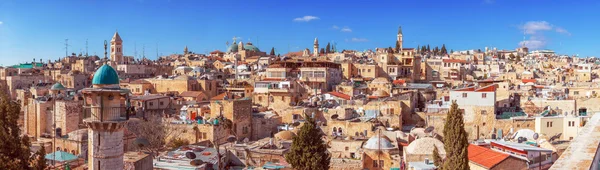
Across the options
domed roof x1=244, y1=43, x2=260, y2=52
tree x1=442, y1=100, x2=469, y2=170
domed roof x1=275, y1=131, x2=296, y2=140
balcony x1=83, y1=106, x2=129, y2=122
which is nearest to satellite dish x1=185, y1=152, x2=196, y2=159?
domed roof x1=275, y1=131, x2=296, y2=140

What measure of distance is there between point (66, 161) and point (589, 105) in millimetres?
24130

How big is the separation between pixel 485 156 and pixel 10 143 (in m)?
12.3

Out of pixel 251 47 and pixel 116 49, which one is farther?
pixel 251 47

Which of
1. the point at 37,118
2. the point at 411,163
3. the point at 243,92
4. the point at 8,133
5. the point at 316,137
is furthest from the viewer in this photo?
the point at 243,92

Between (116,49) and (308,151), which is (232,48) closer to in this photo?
(116,49)

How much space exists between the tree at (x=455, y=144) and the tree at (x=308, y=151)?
11.6ft

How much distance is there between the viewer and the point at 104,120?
11148 millimetres

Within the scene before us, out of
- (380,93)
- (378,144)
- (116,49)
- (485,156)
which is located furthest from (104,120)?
(116,49)

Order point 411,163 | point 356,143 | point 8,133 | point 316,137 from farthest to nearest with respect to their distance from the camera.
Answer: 1. point 356,143
2. point 411,163
3. point 316,137
4. point 8,133

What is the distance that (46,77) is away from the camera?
49656 mm

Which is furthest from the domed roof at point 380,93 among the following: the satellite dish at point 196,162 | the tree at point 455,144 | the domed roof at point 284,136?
the tree at point 455,144

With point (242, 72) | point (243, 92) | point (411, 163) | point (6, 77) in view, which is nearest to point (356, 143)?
point (411, 163)

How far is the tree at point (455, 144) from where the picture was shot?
13.1 meters

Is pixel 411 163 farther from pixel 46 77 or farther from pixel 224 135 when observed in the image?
pixel 46 77
